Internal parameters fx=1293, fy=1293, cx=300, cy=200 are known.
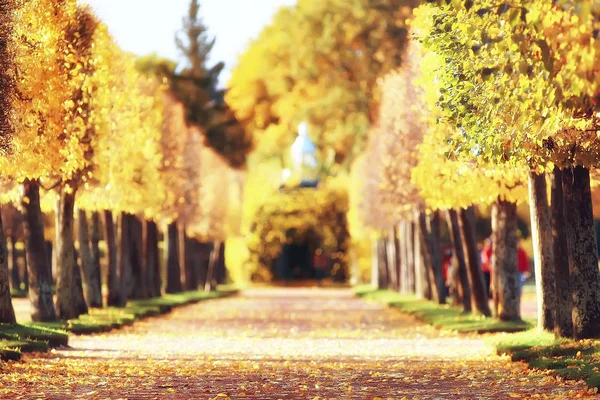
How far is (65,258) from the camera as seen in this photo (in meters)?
26.9

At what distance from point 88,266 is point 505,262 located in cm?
1079

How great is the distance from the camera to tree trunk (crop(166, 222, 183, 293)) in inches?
1916

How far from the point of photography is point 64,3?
2141cm

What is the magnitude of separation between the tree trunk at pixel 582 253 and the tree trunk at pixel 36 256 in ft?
33.8

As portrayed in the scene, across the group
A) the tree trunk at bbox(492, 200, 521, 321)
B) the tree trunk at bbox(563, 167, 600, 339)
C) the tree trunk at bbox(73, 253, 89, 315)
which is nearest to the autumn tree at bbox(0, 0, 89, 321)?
the tree trunk at bbox(73, 253, 89, 315)

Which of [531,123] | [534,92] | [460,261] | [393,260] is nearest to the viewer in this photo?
[534,92]

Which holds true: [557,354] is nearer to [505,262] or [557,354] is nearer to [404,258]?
[505,262]

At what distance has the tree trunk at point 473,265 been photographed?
91.2ft

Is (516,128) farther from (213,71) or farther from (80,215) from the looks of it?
(213,71)

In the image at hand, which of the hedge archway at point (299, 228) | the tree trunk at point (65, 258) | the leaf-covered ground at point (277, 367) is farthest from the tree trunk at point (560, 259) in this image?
the hedge archway at point (299, 228)

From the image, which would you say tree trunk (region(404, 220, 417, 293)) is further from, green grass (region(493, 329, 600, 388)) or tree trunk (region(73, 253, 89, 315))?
green grass (region(493, 329, 600, 388))

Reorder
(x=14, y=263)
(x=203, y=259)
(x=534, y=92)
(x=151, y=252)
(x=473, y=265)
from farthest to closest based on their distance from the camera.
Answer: (x=203, y=259)
(x=14, y=263)
(x=151, y=252)
(x=473, y=265)
(x=534, y=92)

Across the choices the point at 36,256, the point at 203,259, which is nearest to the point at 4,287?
the point at 36,256

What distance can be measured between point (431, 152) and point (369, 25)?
1383 inches
